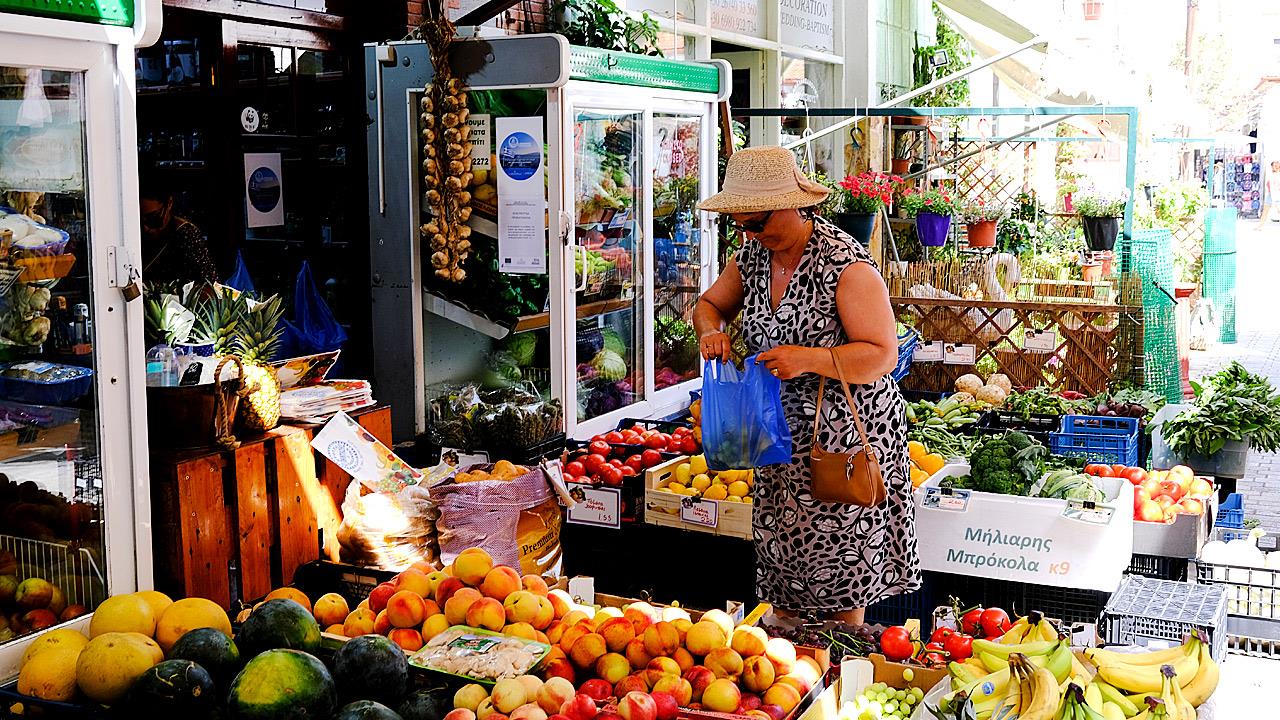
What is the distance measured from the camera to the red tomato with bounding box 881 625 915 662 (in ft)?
10.9

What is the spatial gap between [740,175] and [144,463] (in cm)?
200

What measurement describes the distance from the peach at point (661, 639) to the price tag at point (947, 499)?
6.68ft

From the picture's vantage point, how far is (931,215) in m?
9.84

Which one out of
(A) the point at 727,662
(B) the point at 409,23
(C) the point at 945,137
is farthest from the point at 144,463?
(C) the point at 945,137

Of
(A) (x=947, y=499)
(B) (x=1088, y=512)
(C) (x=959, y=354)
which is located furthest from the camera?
(C) (x=959, y=354)

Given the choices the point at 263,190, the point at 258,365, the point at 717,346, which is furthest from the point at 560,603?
the point at 263,190

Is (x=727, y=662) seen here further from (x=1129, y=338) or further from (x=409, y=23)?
(x=1129, y=338)

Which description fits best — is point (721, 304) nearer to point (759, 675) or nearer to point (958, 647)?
point (958, 647)

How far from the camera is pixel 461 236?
596 cm

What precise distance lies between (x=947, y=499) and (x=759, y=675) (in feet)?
6.75

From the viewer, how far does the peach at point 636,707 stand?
267cm

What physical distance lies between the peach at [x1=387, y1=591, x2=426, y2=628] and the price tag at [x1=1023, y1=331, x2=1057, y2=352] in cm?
630

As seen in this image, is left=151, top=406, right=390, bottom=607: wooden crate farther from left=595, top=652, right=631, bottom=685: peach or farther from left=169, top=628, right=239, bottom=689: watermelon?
left=595, top=652, right=631, bottom=685: peach

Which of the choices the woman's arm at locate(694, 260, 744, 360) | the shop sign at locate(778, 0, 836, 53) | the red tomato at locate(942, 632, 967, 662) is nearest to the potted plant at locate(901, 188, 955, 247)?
the shop sign at locate(778, 0, 836, 53)
